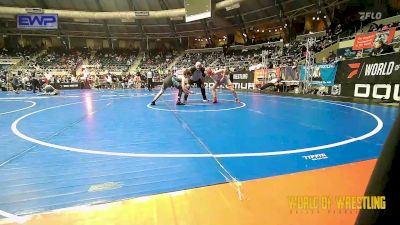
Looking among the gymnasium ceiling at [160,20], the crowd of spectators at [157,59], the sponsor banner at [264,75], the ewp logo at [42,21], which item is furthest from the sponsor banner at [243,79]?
the ewp logo at [42,21]

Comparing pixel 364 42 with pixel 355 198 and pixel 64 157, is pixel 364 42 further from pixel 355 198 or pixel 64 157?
pixel 64 157

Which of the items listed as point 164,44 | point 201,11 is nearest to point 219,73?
point 201,11

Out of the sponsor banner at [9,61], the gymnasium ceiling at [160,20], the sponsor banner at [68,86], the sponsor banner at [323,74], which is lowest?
the sponsor banner at [68,86]

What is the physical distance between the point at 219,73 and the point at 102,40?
40029 mm

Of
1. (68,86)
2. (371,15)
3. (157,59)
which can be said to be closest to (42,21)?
(68,86)

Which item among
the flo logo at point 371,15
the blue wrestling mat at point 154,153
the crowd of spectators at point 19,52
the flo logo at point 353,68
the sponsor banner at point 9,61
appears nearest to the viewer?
the blue wrestling mat at point 154,153

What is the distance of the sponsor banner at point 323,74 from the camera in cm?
1155

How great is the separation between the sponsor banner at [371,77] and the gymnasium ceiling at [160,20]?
55.2ft

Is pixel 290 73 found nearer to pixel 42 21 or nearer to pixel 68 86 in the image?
pixel 68 86

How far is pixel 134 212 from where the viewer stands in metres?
2.06

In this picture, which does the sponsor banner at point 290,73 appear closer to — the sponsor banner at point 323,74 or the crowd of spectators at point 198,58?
the sponsor banner at point 323,74

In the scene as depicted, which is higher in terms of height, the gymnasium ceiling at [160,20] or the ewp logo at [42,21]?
the gymnasium ceiling at [160,20]

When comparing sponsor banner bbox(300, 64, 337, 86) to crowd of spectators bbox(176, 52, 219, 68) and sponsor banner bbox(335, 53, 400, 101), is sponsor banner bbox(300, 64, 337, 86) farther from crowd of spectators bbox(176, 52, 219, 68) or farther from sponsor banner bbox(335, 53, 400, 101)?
crowd of spectators bbox(176, 52, 219, 68)

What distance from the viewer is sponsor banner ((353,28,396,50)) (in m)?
13.0
